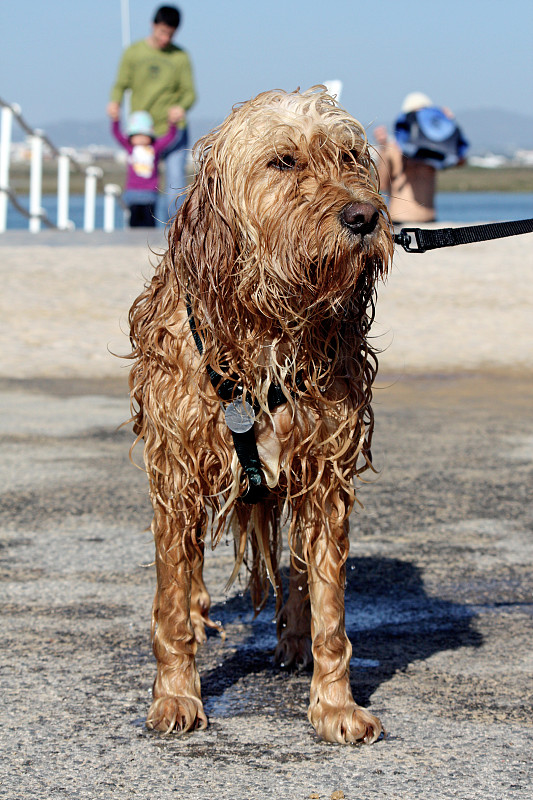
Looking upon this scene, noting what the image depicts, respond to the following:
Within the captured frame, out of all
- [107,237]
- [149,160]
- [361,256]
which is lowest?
[107,237]

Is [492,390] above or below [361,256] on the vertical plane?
below

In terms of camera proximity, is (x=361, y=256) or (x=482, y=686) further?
(x=482, y=686)

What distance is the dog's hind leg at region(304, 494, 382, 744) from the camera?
11.6 feet

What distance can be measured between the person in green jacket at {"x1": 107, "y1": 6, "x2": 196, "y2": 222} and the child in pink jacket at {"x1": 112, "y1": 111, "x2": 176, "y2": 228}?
141mm

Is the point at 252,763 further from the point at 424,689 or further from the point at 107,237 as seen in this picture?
the point at 107,237

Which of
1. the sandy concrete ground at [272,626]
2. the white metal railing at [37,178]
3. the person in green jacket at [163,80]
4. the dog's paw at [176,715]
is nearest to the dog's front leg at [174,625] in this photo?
the dog's paw at [176,715]

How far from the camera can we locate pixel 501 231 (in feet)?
14.1

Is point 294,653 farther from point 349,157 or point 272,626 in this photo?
point 349,157

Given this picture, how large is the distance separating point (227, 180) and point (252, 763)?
1657mm

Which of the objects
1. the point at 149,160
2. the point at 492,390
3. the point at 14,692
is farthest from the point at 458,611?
the point at 149,160

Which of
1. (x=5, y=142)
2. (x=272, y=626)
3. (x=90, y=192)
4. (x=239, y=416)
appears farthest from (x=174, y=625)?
(x=90, y=192)

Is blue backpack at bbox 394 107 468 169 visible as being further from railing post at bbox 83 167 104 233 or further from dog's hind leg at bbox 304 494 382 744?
dog's hind leg at bbox 304 494 382 744

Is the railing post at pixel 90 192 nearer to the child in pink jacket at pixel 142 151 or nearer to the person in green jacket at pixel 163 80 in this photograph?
the child in pink jacket at pixel 142 151

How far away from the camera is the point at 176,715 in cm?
353
